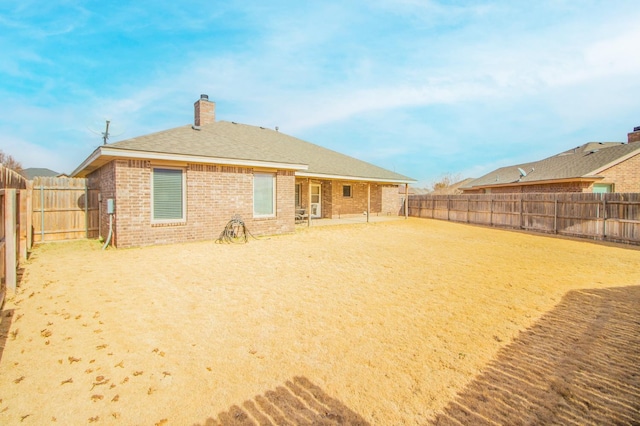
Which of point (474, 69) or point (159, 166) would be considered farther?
point (474, 69)

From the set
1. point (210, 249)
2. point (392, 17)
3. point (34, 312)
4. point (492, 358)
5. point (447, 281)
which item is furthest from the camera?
point (392, 17)

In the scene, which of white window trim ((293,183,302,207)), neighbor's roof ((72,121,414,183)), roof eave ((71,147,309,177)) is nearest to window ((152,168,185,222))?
roof eave ((71,147,309,177))

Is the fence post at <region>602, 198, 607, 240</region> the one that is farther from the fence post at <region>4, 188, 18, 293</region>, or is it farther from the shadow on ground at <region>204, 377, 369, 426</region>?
the fence post at <region>4, 188, 18, 293</region>

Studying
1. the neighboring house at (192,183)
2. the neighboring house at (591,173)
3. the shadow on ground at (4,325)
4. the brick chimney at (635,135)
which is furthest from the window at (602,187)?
the shadow on ground at (4,325)

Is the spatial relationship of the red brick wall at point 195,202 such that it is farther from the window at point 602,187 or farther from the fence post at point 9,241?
the window at point 602,187

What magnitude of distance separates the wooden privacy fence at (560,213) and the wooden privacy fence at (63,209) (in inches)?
742

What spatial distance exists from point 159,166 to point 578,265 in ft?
39.7

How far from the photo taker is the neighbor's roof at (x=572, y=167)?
53.5ft

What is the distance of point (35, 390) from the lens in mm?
2566

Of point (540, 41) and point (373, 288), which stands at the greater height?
point (540, 41)

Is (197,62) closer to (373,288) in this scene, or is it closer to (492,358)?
(373,288)

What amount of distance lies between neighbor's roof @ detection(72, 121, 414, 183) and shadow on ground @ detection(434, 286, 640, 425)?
9.39m

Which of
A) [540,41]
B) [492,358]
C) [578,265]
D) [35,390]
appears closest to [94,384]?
[35,390]

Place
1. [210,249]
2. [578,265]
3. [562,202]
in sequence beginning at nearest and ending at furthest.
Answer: [578,265], [210,249], [562,202]
